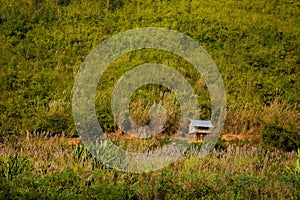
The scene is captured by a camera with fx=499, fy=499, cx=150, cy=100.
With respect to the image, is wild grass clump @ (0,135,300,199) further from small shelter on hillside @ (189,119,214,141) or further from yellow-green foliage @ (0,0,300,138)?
yellow-green foliage @ (0,0,300,138)

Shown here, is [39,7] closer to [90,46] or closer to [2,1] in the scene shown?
[2,1]

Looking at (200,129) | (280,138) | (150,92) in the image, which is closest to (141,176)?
(200,129)

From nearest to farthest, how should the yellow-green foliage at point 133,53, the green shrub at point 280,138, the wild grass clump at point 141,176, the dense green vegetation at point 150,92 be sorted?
the wild grass clump at point 141,176
the dense green vegetation at point 150,92
the green shrub at point 280,138
the yellow-green foliage at point 133,53

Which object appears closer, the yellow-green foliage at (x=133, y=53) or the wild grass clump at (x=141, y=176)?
the wild grass clump at (x=141, y=176)

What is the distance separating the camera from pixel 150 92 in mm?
11539

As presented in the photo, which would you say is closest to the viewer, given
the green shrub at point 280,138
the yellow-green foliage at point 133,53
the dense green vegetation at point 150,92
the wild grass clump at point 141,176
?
the wild grass clump at point 141,176

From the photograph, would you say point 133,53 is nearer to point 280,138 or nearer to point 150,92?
point 150,92

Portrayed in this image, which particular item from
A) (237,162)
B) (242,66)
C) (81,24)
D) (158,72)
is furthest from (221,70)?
(237,162)

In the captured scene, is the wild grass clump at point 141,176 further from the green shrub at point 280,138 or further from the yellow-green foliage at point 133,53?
the yellow-green foliage at point 133,53

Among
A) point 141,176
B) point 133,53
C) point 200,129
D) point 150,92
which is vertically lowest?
point 141,176

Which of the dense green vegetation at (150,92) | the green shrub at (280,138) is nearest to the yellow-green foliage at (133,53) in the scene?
the dense green vegetation at (150,92)

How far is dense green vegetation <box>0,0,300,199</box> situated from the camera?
623 cm

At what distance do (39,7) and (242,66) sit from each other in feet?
23.0

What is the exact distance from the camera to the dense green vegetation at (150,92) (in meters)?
6.23
